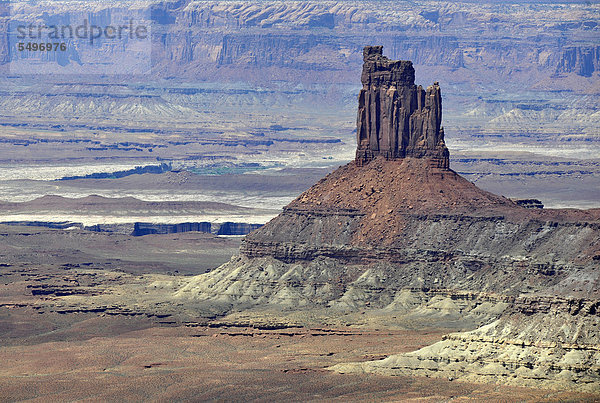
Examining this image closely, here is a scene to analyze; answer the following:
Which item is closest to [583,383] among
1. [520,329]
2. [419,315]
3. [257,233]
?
[520,329]

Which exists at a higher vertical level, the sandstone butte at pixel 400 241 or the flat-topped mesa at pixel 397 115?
the flat-topped mesa at pixel 397 115

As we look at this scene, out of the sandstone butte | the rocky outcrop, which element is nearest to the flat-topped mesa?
the sandstone butte

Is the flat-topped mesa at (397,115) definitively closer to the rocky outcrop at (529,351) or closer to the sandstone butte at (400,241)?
the sandstone butte at (400,241)

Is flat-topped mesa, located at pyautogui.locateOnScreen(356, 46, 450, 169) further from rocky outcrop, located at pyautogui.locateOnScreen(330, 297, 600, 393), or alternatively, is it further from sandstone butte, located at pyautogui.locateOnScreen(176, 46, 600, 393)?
rocky outcrop, located at pyautogui.locateOnScreen(330, 297, 600, 393)

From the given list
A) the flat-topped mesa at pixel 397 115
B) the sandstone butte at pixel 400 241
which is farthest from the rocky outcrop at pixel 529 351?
the flat-topped mesa at pixel 397 115

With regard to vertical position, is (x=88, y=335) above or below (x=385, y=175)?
below

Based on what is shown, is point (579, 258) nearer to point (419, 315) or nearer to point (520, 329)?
point (419, 315)

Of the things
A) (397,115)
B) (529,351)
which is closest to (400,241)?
(397,115)
